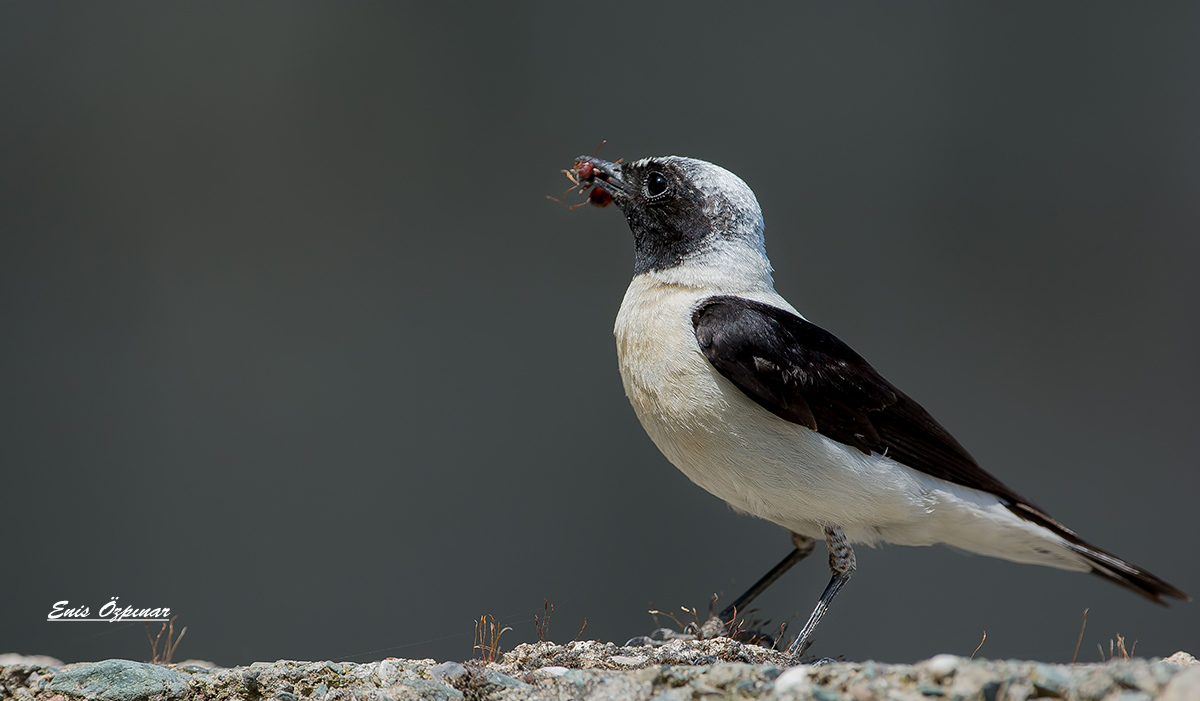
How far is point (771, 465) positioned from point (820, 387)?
368 millimetres

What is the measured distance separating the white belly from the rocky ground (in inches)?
23.1

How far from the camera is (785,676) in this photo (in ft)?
6.71

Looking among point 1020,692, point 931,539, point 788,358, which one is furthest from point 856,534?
point 1020,692

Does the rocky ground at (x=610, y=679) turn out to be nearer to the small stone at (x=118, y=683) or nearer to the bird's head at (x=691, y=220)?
the small stone at (x=118, y=683)

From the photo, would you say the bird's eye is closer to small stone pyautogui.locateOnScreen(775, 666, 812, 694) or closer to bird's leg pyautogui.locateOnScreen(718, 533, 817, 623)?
bird's leg pyautogui.locateOnScreen(718, 533, 817, 623)

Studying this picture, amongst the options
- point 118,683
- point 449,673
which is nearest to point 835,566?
point 449,673

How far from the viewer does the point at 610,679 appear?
219cm

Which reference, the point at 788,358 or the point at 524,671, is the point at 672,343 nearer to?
the point at 788,358

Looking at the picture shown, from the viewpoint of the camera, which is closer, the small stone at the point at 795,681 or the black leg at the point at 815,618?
the small stone at the point at 795,681

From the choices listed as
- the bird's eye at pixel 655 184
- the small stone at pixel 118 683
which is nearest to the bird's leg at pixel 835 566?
the bird's eye at pixel 655 184

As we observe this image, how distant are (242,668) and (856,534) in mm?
2183

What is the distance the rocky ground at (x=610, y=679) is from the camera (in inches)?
70.9

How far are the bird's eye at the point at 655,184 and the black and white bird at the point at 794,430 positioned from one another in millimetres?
231

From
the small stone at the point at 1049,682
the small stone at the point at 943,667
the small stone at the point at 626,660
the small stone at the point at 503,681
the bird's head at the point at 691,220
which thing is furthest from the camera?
the bird's head at the point at 691,220
